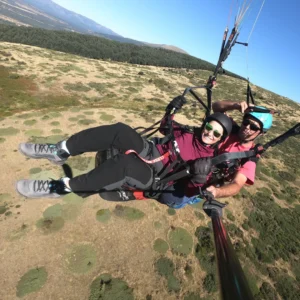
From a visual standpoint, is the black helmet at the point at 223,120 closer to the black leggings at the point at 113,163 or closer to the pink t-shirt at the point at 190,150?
the pink t-shirt at the point at 190,150

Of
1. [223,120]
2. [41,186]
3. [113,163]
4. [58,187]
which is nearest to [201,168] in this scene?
[223,120]

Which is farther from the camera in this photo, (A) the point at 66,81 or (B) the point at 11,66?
(B) the point at 11,66

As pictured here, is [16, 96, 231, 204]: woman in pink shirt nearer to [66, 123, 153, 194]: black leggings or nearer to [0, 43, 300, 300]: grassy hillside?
[66, 123, 153, 194]: black leggings

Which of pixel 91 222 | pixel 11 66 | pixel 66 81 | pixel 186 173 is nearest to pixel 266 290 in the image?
pixel 186 173

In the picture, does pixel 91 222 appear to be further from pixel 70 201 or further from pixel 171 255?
pixel 171 255

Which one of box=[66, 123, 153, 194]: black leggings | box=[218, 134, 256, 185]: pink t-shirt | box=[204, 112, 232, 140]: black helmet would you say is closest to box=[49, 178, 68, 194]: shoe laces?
box=[66, 123, 153, 194]: black leggings

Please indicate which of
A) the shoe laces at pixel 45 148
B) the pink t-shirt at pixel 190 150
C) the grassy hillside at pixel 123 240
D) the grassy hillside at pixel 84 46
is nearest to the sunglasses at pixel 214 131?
the pink t-shirt at pixel 190 150

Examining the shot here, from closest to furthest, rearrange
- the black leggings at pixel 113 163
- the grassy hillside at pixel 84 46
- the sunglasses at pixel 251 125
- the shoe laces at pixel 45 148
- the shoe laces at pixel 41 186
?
the black leggings at pixel 113 163 → the shoe laces at pixel 41 186 → the sunglasses at pixel 251 125 → the shoe laces at pixel 45 148 → the grassy hillside at pixel 84 46

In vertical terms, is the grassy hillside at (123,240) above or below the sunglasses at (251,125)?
below
